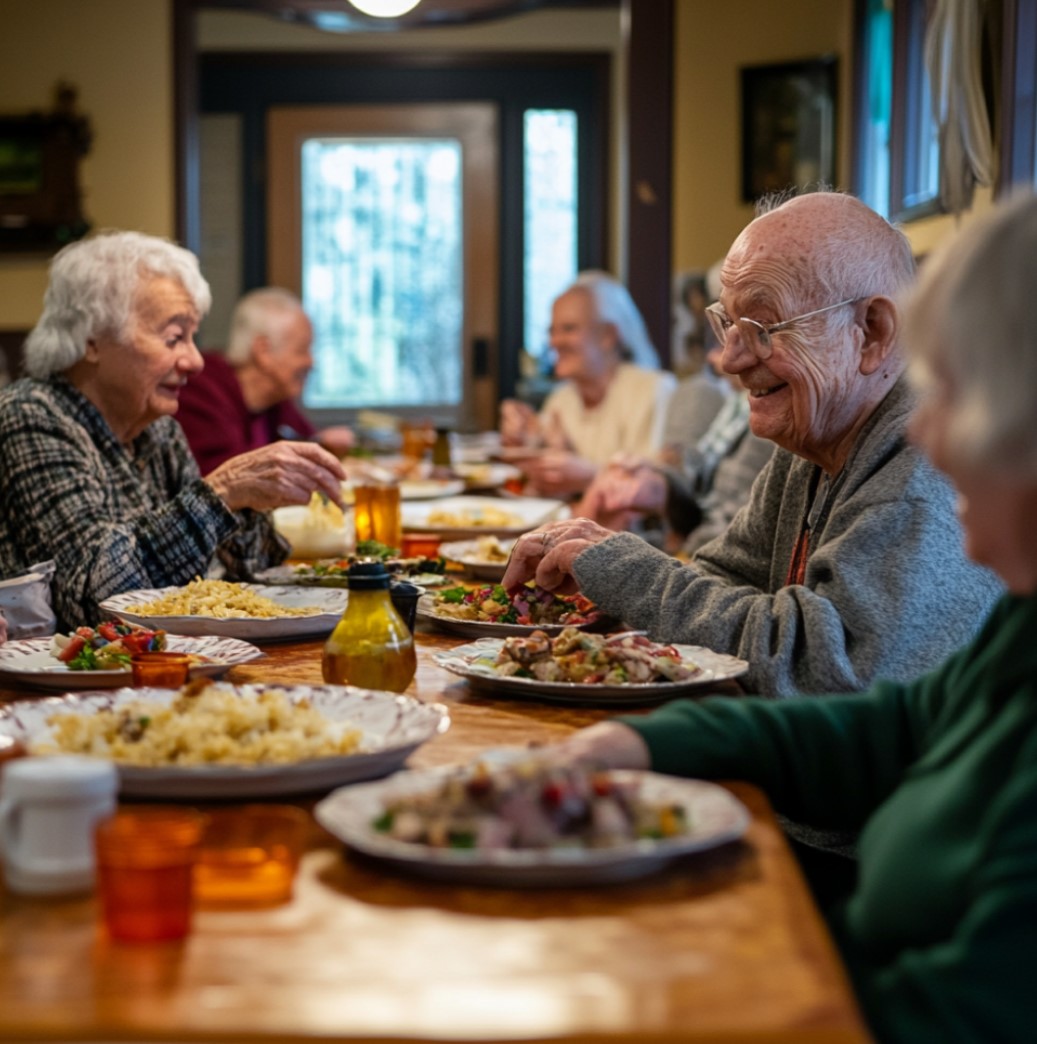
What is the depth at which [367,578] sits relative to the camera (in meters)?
1.55

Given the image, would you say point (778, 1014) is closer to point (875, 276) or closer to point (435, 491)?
point (875, 276)

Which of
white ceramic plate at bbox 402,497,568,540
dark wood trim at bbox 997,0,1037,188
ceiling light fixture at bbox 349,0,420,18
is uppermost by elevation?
ceiling light fixture at bbox 349,0,420,18

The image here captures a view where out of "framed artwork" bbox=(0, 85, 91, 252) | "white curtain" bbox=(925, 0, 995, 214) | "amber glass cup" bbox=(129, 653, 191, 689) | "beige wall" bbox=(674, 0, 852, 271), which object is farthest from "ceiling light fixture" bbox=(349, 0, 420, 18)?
"framed artwork" bbox=(0, 85, 91, 252)

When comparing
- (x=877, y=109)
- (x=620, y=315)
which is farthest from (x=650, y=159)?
(x=620, y=315)

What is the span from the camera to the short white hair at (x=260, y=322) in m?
5.42

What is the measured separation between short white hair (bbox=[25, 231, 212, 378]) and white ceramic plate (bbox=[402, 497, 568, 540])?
2.63 ft

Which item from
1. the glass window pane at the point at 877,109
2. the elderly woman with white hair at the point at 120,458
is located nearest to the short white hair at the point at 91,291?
the elderly woman with white hair at the point at 120,458

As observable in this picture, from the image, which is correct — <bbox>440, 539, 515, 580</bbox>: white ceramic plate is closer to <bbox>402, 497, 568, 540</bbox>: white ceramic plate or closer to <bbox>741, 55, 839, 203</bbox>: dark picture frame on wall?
<bbox>402, 497, 568, 540</bbox>: white ceramic plate

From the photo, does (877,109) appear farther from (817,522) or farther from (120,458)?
(817,522)

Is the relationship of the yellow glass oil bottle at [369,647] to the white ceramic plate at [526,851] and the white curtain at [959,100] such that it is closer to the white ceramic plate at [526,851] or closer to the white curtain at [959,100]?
the white ceramic plate at [526,851]

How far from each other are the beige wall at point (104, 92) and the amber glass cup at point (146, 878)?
6.56m

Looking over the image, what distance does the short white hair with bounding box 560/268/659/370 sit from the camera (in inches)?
223

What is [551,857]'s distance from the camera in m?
1.00

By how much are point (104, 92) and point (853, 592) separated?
20.7ft
